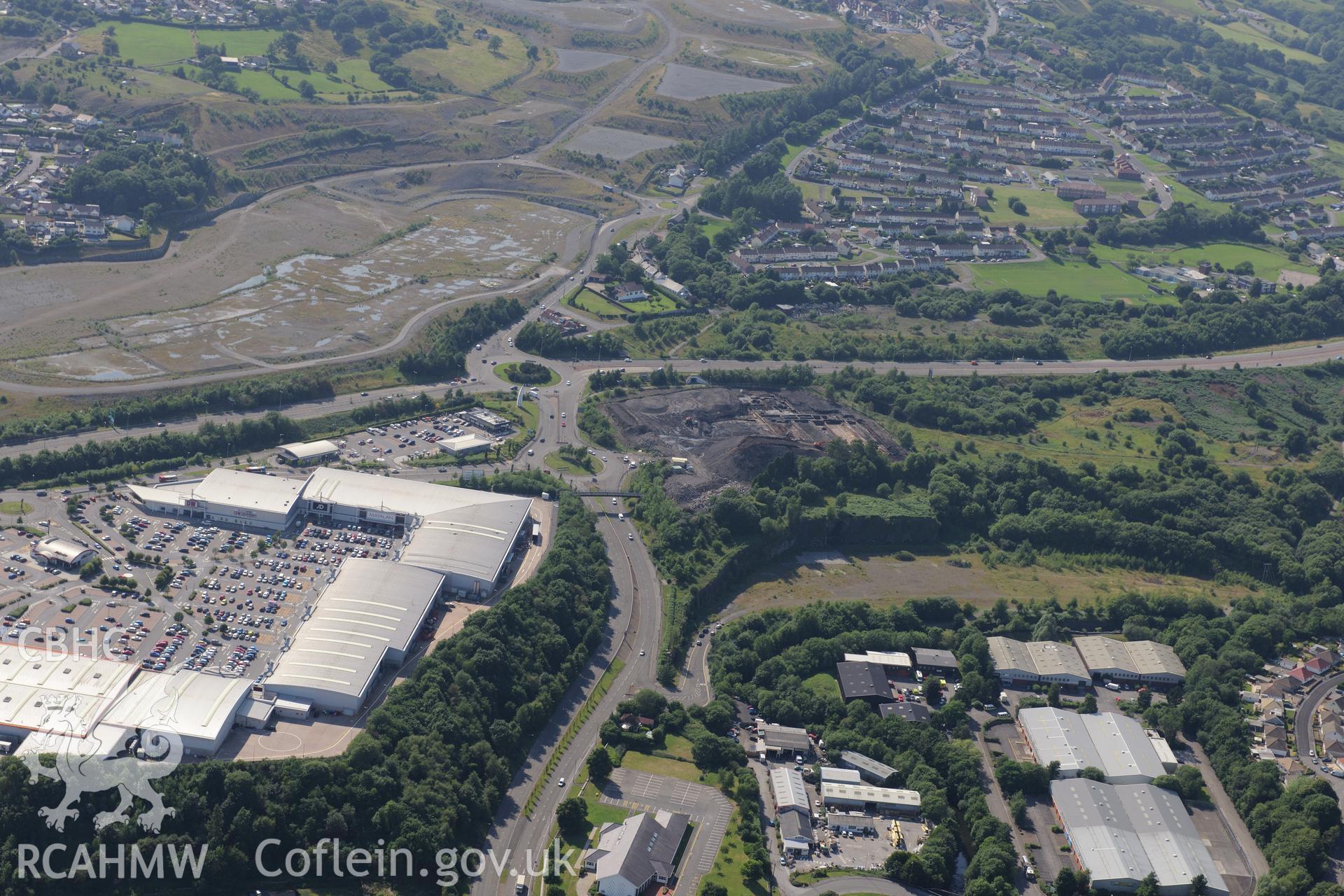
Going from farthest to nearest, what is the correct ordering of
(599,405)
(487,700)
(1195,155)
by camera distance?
(1195,155) < (599,405) < (487,700)

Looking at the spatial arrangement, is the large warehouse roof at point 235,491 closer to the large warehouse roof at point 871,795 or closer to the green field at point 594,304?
the large warehouse roof at point 871,795

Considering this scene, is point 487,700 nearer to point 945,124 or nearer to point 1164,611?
point 1164,611

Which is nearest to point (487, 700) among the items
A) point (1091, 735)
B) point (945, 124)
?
point (1091, 735)

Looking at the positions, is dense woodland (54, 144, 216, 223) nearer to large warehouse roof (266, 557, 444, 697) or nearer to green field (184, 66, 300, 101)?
green field (184, 66, 300, 101)

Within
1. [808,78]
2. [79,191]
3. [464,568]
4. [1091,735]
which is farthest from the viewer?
[808,78]

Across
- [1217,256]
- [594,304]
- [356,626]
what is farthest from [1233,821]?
[1217,256]

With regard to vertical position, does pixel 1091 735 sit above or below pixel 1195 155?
below

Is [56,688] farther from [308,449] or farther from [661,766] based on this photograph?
[308,449]
